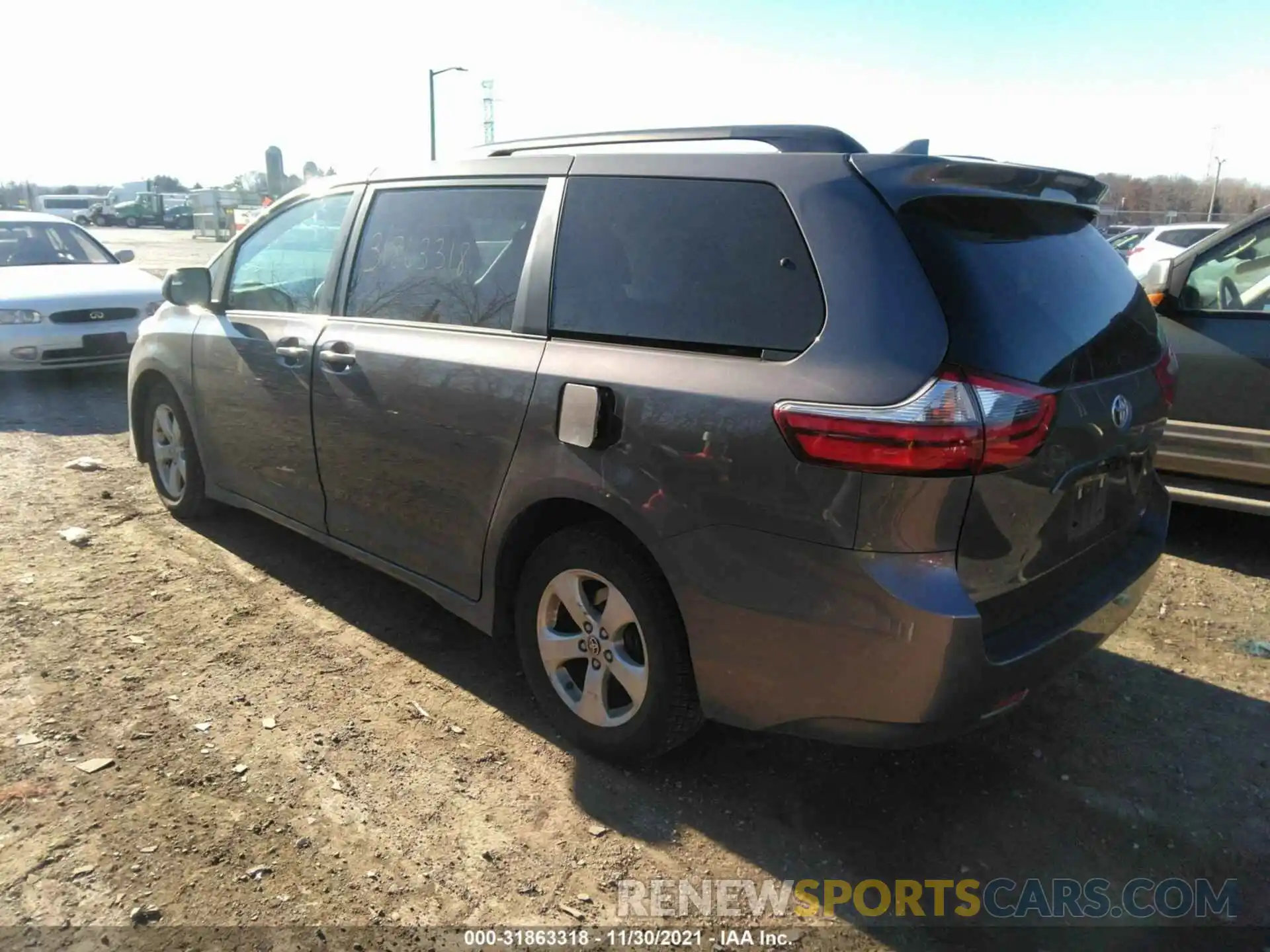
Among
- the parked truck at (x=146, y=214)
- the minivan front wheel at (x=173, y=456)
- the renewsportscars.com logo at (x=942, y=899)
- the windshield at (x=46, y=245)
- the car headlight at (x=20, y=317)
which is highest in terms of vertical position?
the parked truck at (x=146, y=214)

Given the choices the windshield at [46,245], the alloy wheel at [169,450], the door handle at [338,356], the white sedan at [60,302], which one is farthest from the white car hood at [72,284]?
the door handle at [338,356]

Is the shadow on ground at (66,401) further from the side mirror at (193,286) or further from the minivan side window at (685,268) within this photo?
the minivan side window at (685,268)

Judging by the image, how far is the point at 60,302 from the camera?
8.39 meters

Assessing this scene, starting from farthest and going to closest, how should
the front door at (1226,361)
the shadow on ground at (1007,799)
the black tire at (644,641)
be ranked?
A: the front door at (1226,361) < the black tire at (644,641) < the shadow on ground at (1007,799)

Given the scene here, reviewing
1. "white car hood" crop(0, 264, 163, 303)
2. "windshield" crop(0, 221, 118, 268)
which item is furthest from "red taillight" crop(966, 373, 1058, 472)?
"windshield" crop(0, 221, 118, 268)

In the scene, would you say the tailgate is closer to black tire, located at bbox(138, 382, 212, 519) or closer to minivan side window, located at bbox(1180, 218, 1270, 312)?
minivan side window, located at bbox(1180, 218, 1270, 312)

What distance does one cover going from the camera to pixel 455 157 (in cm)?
361

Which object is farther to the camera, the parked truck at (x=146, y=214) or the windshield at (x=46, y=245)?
the parked truck at (x=146, y=214)

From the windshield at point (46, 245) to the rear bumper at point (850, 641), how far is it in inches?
374

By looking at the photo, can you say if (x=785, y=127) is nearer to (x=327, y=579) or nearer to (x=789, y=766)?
(x=789, y=766)

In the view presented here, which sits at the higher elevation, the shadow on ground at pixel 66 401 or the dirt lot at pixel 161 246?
the dirt lot at pixel 161 246

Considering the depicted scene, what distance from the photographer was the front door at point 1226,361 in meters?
4.51

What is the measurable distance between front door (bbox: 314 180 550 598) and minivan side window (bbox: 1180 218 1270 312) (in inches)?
143

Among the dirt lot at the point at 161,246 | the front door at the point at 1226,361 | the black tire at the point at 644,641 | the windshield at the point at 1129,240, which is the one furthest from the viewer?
the dirt lot at the point at 161,246
